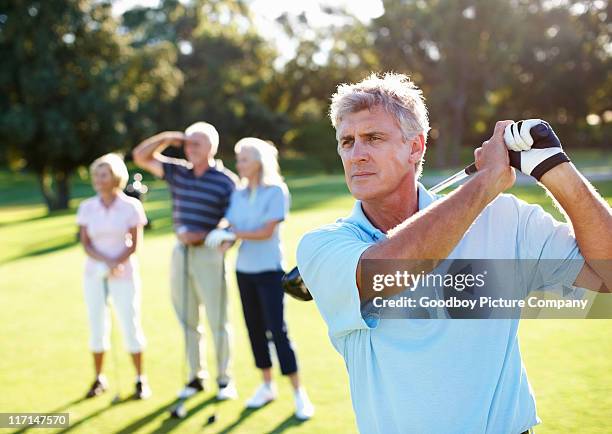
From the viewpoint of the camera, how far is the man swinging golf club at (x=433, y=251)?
1.71m

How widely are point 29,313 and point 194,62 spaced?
39.9 meters

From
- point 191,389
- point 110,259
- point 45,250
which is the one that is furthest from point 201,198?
point 45,250

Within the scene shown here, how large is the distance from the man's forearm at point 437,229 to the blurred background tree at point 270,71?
26.9 m

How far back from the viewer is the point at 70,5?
2691 cm

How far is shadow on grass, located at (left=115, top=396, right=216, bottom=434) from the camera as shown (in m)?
4.97

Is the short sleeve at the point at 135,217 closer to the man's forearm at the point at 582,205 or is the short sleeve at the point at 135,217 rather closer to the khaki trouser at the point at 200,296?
A: the khaki trouser at the point at 200,296

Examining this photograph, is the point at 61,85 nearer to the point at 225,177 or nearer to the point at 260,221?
the point at 225,177

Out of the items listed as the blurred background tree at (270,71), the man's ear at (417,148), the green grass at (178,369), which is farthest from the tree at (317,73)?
the man's ear at (417,148)

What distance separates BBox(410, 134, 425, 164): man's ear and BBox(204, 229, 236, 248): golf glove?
10.6 feet

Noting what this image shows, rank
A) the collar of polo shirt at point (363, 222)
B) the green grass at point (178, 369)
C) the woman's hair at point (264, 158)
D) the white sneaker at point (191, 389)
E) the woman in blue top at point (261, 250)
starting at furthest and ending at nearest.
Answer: the white sneaker at point (191, 389) < the woman's hair at point (264, 158) < the woman in blue top at point (261, 250) < the green grass at point (178, 369) < the collar of polo shirt at point (363, 222)

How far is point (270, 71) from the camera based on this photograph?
48.8 meters

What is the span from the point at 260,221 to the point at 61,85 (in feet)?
81.0

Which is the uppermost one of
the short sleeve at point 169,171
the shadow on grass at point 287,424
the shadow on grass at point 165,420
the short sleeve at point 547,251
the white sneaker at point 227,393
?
the short sleeve at point 169,171

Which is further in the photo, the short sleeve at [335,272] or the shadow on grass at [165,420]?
the shadow on grass at [165,420]
